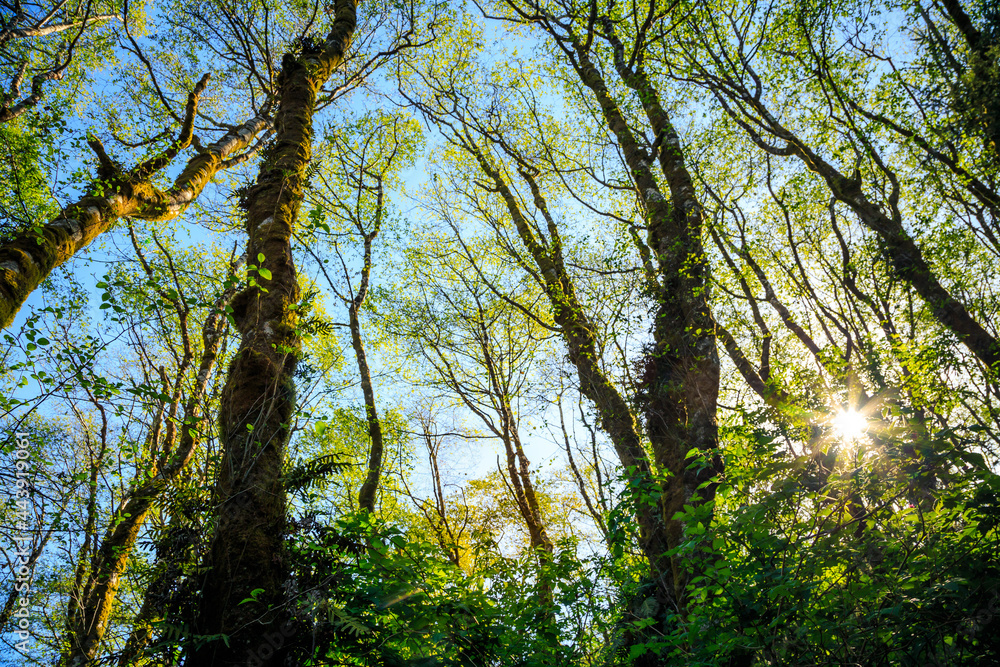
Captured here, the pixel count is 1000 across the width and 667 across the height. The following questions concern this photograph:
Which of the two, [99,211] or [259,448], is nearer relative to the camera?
[259,448]

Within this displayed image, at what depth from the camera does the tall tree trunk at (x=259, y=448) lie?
8.70 feet

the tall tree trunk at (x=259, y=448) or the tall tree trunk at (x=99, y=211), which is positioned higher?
the tall tree trunk at (x=99, y=211)

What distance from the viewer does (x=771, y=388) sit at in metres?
5.11

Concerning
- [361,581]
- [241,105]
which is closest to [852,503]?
[361,581]

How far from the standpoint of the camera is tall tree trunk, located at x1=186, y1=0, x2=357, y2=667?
2.65 metres

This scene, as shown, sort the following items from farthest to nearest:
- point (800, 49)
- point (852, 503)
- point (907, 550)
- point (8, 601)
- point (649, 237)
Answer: point (800, 49) → point (649, 237) → point (8, 601) → point (852, 503) → point (907, 550)

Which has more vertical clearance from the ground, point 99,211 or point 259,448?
point 99,211

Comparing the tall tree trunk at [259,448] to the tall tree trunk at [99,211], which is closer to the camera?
the tall tree trunk at [259,448]

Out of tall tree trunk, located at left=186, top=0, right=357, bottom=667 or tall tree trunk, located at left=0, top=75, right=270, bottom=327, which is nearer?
tall tree trunk, located at left=186, top=0, right=357, bottom=667

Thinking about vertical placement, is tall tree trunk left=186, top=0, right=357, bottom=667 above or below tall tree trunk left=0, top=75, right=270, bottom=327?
below

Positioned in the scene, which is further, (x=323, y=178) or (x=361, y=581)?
(x=323, y=178)

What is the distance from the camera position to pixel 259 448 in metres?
3.20

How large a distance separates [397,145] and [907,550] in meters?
12.3

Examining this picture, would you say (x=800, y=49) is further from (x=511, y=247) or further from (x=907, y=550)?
(x=907, y=550)
